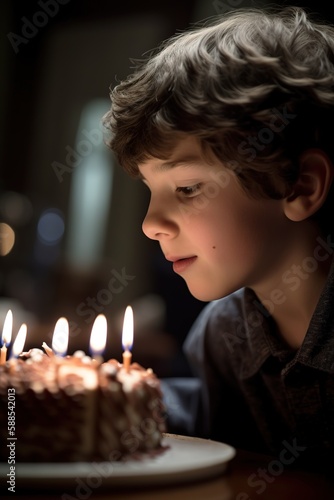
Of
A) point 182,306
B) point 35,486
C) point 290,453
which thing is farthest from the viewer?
point 182,306

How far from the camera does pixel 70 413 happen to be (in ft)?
2.52

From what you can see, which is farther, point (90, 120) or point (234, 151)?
point (90, 120)

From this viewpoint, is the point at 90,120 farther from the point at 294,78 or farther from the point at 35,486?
the point at 35,486

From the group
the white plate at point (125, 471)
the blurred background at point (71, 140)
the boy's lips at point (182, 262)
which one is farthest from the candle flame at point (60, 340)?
the blurred background at point (71, 140)

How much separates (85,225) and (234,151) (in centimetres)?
393

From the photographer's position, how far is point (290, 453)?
1.25 meters

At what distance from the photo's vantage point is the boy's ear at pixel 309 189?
116cm

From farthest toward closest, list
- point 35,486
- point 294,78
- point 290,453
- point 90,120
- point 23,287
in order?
point 90,120 < point 23,287 < point 290,453 < point 294,78 < point 35,486

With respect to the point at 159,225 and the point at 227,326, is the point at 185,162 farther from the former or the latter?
the point at 227,326

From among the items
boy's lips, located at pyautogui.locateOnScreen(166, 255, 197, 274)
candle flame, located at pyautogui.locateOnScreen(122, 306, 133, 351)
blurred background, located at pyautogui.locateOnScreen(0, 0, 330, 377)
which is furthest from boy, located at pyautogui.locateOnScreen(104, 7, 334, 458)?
blurred background, located at pyautogui.locateOnScreen(0, 0, 330, 377)

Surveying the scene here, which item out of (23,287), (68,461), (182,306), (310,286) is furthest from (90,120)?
(68,461)

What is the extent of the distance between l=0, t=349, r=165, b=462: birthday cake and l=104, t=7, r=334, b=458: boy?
1.22 feet

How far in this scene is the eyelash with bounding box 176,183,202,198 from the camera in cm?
112

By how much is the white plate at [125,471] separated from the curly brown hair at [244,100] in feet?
1.64
